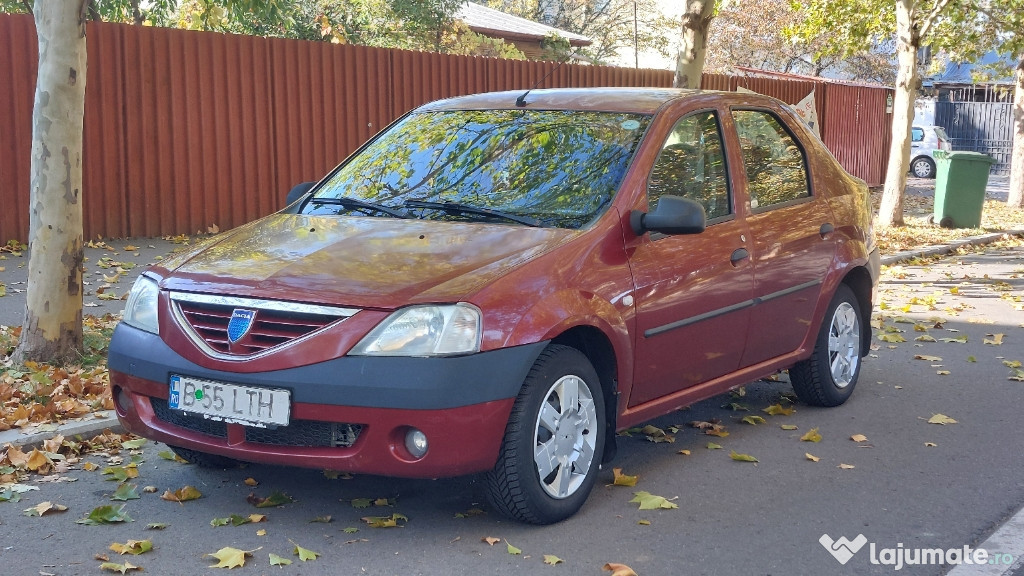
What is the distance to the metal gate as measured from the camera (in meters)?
39.3

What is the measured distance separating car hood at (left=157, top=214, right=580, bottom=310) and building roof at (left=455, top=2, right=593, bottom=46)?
2773 cm

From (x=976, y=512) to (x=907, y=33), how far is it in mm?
13396

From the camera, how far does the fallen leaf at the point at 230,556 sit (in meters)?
4.17

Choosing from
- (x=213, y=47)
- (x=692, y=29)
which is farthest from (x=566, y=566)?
(x=213, y=47)

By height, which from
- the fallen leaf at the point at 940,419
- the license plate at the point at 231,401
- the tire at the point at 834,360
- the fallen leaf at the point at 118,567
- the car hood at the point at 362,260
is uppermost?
the car hood at the point at 362,260

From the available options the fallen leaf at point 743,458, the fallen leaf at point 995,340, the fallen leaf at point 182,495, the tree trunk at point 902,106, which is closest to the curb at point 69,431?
the fallen leaf at point 182,495

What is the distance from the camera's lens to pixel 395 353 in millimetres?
4242

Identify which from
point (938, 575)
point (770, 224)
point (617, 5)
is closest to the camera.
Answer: point (938, 575)

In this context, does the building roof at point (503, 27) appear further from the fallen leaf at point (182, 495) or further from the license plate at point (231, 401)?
the license plate at point (231, 401)

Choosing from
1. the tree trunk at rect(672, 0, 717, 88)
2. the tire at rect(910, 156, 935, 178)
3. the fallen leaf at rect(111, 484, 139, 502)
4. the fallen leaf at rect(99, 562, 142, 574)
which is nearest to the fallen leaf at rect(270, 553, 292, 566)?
the fallen leaf at rect(99, 562, 142, 574)

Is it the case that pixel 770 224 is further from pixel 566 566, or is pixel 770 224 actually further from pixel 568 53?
pixel 568 53

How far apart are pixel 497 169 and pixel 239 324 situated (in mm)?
1555

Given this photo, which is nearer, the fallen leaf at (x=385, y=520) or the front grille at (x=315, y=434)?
the front grille at (x=315, y=434)

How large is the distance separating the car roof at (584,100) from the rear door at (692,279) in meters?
0.18
